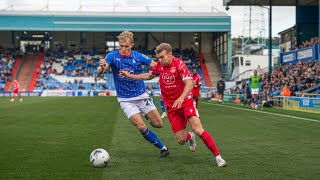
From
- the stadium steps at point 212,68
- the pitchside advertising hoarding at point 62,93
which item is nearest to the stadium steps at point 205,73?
the stadium steps at point 212,68

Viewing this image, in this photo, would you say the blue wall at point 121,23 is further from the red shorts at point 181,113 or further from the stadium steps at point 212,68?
the red shorts at point 181,113

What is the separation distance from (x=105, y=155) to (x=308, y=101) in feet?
61.9

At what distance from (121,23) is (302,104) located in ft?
145

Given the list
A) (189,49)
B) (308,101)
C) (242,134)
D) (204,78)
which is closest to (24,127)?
(242,134)

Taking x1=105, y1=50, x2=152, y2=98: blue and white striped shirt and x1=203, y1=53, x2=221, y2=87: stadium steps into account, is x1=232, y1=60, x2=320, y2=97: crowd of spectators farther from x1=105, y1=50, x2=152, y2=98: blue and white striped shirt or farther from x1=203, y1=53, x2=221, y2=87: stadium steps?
x1=203, y1=53, x2=221, y2=87: stadium steps

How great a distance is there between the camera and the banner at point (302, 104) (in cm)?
2369

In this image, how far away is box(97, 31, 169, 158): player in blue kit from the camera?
351 inches

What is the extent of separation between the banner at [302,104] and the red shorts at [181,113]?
16.4m

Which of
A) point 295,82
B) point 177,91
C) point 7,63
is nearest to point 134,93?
point 177,91

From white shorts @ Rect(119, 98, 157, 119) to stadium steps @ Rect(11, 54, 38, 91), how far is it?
2247 inches

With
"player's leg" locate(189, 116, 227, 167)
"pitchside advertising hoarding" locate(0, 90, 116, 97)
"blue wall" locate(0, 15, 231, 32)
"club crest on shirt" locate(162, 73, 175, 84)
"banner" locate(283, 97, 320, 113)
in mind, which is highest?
"blue wall" locate(0, 15, 231, 32)

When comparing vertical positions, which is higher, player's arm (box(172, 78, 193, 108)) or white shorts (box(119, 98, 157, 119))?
player's arm (box(172, 78, 193, 108))

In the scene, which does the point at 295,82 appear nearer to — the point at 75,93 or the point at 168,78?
the point at 168,78

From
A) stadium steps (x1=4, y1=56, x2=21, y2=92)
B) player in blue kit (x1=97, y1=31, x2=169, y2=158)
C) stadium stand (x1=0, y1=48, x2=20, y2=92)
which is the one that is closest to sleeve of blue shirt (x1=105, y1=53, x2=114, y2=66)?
player in blue kit (x1=97, y1=31, x2=169, y2=158)
